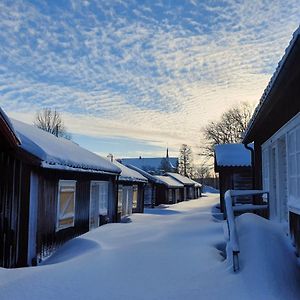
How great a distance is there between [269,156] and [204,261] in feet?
14.7

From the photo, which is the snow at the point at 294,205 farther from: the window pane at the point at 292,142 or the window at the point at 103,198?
the window at the point at 103,198

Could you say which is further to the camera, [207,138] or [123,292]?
[207,138]

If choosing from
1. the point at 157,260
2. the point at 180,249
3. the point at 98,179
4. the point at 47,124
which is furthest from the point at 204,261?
the point at 47,124

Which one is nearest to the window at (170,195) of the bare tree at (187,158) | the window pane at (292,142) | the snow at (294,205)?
the window pane at (292,142)

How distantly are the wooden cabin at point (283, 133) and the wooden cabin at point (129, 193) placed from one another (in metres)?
12.1

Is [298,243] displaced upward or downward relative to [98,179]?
downward

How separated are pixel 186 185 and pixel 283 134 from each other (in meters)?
44.2

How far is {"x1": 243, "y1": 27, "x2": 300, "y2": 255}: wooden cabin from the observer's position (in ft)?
16.2

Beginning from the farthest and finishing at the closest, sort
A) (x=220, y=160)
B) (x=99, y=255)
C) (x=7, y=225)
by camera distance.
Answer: (x=220, y=160) → (x=7, y=225) → (x=99, y=255)

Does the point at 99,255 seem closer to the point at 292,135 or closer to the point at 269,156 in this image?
the point at 292,135

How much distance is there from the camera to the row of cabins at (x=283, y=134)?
495 centimetres

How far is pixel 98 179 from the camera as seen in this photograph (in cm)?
1519

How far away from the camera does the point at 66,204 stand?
11.7 meters

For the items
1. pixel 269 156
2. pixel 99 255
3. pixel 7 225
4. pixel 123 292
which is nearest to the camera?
pixel 123 292
